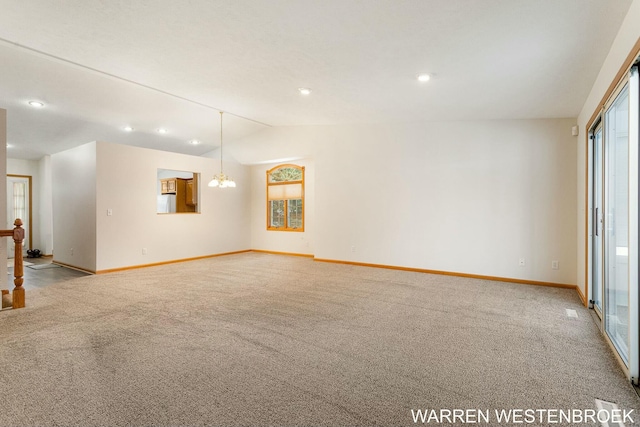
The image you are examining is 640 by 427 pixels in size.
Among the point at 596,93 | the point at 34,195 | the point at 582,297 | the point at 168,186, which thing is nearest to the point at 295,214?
the point at 168,186

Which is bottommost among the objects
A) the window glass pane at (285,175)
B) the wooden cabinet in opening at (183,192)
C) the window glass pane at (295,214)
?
the window glass pane at (295,214)

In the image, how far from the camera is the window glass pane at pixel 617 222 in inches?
112

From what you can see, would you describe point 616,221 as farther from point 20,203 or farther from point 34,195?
point 20,203

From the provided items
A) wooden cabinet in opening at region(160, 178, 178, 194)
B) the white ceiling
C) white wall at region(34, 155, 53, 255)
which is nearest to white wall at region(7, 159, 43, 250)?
white wall at region(34, 155, 53, 255)

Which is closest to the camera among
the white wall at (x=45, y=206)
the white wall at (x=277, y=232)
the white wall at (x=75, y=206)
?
the white wall at (x=75, y=206)

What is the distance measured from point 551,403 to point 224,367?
86.6 inches

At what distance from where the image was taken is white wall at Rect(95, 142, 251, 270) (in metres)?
6.23

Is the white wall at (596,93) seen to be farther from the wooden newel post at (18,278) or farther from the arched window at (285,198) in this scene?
the wooden newel post at (18,278)

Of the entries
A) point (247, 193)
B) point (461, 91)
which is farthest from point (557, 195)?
point (247, 193)

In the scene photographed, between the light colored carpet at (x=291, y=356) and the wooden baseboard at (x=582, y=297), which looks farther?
the wooden baseboard at (x=582, y=297)

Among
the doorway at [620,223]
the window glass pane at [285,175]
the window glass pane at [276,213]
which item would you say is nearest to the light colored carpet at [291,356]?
the doorway at [620,223]

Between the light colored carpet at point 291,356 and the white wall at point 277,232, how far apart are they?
3.68 m

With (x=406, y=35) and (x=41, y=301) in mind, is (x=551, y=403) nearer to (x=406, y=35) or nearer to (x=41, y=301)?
(x=406, y=35)

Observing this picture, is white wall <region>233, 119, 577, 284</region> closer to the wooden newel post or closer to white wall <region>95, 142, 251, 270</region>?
white wall <region>95, 142, 251, 270</region>
